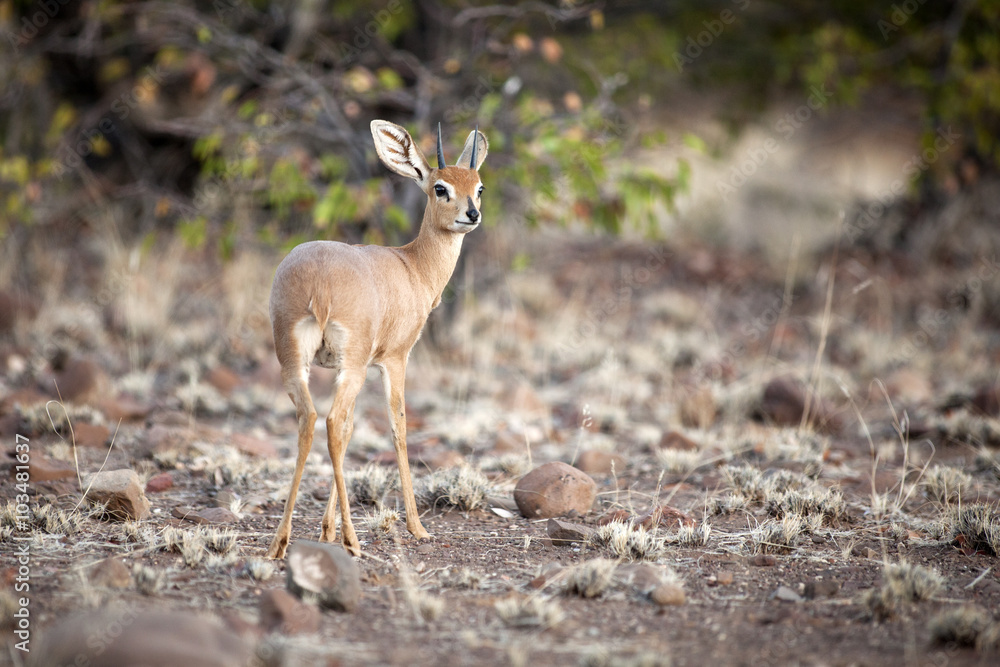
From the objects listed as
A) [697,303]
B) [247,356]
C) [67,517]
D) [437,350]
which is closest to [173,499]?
[67,517]

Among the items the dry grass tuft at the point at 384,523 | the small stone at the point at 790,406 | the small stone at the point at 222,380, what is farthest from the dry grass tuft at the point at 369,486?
the small stone at the point at 790,406

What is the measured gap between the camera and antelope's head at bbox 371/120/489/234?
4879 mm

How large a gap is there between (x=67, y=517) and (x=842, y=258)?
1284 cm

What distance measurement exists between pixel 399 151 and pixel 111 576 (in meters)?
2.71

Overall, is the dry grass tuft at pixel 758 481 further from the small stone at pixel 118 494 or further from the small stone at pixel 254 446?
the small stone at pixel 118 494

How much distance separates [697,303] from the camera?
12516mm

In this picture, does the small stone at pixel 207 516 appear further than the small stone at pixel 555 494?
No

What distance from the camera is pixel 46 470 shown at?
5.20m

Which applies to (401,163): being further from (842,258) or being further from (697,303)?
(842,258)

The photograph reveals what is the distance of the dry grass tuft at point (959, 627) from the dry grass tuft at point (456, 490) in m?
2.55

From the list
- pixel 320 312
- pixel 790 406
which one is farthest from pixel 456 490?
pixel 790 406

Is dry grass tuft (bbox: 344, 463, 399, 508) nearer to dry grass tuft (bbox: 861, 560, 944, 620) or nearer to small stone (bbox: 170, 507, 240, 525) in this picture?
small stone (bbox: 170, 507, 240, 525)

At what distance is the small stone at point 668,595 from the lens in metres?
3.88

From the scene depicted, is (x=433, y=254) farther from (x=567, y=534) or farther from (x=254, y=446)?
(x=254, y=446)
